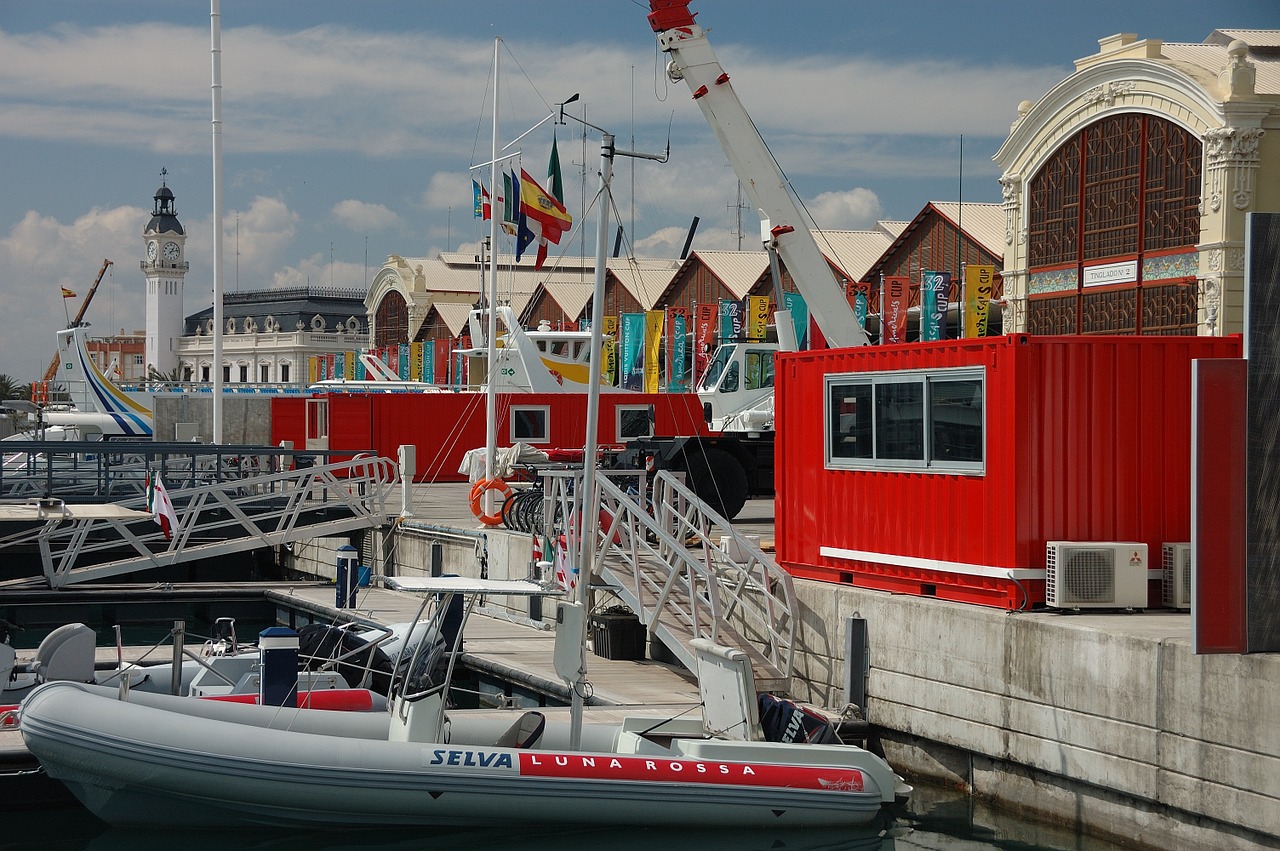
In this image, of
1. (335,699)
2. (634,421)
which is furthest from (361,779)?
(634,421)

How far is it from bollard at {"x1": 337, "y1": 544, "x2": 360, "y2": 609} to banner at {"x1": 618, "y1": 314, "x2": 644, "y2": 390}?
3598 centimetres

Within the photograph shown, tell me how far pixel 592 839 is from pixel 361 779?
1932 mm

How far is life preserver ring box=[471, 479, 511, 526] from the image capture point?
2369 centimetres

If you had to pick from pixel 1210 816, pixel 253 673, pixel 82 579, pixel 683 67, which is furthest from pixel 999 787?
pixel 82 579

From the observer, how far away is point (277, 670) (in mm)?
13539

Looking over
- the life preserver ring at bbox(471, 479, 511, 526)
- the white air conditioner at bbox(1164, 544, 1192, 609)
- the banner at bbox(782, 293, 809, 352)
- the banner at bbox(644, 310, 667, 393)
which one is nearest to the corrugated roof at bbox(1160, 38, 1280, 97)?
the banner at bbox(782, 293, 809, 352)

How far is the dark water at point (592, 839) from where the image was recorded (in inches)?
457

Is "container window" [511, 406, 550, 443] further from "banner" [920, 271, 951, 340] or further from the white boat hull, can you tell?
the white boat hull

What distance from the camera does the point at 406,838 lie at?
11.7 m

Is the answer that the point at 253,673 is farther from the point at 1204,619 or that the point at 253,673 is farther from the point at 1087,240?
the point at 1087,240

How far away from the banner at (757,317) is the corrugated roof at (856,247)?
5.60 m

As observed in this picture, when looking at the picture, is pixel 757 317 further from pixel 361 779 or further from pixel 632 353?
pixel 361 779

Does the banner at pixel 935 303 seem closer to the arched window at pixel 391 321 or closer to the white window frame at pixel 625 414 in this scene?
the white window frame at pixel 625 414

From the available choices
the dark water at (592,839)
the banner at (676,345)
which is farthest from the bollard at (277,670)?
the banner at (676,345)
